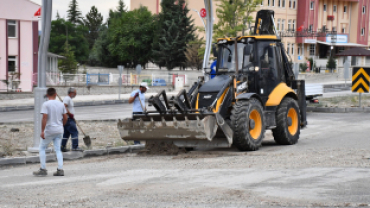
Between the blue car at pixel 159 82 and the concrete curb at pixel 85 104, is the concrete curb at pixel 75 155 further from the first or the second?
the blue car at pixel 159 82

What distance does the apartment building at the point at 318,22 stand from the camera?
72.7 meters

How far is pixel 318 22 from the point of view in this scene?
251 feet

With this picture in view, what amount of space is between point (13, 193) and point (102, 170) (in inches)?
94.2

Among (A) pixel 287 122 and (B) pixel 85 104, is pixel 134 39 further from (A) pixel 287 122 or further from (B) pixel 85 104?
(A) pixel 287 122

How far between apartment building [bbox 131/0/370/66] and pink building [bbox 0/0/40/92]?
1278 inches

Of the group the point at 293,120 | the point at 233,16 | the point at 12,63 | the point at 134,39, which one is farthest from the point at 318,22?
the point at 293,120

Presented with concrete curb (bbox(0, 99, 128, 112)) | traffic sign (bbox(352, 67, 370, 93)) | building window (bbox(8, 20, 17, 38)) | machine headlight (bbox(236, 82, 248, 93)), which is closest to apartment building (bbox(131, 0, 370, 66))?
building window (bbox(8, 20, 17, 38))

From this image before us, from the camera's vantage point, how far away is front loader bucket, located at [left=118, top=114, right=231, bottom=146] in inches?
450

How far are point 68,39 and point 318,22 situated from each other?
4124 cm

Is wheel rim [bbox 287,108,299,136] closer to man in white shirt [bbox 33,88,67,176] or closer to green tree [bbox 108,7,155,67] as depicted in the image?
man in white shirt [bbox 33,88,67,176]

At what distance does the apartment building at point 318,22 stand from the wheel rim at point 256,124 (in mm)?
57390

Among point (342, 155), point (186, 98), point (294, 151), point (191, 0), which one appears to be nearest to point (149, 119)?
point (186, 98)

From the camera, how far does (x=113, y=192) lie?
7.88 metres

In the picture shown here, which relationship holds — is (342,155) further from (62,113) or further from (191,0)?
(191,0)
